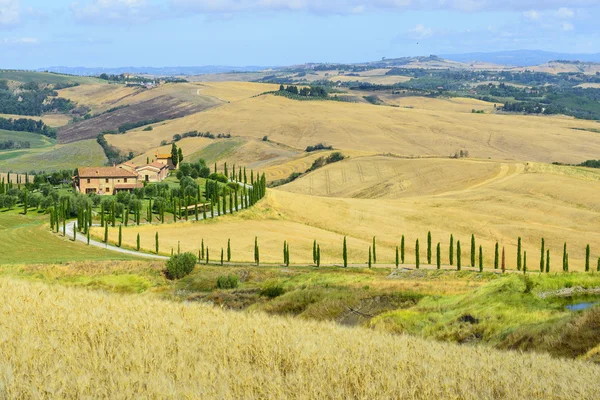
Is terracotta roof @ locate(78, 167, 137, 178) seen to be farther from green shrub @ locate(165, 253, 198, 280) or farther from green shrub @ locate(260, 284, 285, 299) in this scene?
green shrub @ locate(260, 284, 285, 299)

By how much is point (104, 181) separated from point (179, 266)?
58.5 m

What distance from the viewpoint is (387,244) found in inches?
3327

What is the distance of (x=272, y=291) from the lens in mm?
38844

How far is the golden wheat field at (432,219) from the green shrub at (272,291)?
3513cm

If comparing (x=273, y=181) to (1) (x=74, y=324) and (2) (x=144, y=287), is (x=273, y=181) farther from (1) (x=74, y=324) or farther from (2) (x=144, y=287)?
(1) (x=74, y=324)

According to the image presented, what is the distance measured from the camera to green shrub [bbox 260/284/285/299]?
38.6 m

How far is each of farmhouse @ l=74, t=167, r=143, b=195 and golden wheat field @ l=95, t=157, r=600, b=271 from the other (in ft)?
74.2

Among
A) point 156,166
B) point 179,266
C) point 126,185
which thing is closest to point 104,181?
point 126,185

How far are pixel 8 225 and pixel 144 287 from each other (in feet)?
139

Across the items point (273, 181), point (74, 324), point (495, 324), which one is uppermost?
point (74, 324)

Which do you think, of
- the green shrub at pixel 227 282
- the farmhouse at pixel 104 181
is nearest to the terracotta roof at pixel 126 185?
the farmhouse at pixel 104 181

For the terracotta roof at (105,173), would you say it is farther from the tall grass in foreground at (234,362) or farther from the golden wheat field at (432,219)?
the tall grass in foreground at (234,362)

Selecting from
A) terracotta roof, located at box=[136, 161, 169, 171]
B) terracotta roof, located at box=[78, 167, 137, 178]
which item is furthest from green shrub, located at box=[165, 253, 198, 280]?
terracotta roof, located at box=[136, 161, 169, 171]

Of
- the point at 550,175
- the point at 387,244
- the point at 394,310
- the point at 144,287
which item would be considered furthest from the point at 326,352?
the point at 550,175
